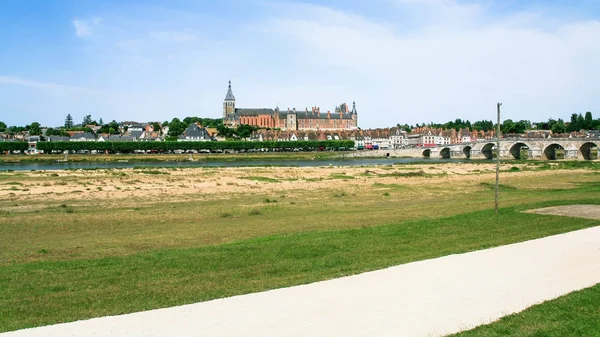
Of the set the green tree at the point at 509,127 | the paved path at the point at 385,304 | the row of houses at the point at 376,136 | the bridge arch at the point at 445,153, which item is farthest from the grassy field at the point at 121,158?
the green tree at the point at 509,127

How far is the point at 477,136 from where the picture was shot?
18112 cm

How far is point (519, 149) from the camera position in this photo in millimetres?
112250

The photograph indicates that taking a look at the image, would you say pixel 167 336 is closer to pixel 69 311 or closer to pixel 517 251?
pixel 69 311

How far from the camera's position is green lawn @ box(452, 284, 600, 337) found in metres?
7.30

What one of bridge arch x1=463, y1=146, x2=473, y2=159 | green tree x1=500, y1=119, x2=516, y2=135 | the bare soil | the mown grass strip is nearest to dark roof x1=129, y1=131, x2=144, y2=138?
bridge arch x1=463, y1=146, x2=473, y2=159

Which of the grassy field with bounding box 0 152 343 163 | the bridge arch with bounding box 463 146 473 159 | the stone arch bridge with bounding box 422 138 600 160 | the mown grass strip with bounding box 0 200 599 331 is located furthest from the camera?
the bridge arch with bounding box 463 146 473 159

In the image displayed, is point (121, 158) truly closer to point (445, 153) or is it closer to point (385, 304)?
point (445, 153)

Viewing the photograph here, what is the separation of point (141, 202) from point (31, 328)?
2226 cm

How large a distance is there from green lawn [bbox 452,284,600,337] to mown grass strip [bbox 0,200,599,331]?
11.8ft

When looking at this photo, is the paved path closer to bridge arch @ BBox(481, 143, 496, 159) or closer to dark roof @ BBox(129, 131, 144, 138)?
bridge arch @ BBox(481, 143, 496, 159)

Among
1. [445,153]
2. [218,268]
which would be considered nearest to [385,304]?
[218,268]

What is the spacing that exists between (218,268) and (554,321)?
6658 millimetres

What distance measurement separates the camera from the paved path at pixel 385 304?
7.57m

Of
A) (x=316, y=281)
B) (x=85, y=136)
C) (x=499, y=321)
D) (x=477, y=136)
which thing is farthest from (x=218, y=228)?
(x=477, y=136)
